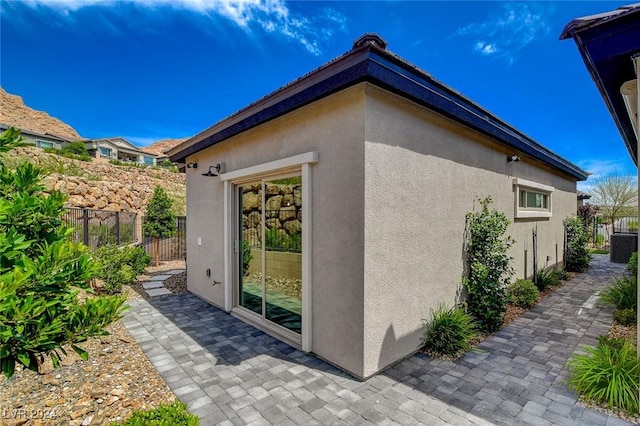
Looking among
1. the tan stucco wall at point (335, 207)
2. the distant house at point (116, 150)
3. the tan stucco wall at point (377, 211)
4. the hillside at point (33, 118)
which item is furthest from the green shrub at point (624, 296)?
the hillside at point (33, 118)

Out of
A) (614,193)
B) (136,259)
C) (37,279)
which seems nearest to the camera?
(37,279)

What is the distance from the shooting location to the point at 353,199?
404cm

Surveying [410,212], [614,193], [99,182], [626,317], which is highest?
[99,182]

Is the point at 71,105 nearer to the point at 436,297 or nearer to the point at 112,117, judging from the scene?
the point at 112,117

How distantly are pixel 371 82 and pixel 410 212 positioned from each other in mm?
1975

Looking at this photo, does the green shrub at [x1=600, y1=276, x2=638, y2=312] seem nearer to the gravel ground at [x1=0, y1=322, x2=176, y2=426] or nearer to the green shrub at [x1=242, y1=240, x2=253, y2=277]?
the green shrub at [x1=242, y1=240, x2=253, y2=277]

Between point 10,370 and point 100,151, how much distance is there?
5309 cm

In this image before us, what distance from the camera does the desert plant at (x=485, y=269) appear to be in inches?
223

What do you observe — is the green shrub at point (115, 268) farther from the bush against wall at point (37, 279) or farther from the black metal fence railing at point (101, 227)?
the bush against wall at point (37, 279)

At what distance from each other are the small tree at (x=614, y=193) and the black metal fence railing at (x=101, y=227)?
33157 millimetres

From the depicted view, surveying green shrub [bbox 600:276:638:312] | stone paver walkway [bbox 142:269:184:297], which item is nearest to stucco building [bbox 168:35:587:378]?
stone paver walkway [bbox 142:269:184:297]

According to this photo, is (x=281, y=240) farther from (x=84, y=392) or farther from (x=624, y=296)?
(x=624, y=296)

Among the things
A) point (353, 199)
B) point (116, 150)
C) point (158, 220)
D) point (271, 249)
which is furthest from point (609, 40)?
point (116, 150)

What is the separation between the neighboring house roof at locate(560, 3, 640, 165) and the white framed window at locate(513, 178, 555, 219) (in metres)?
4.38
